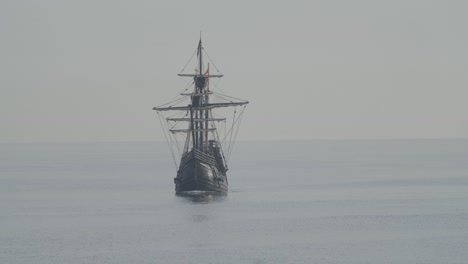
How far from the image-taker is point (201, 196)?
108 meters

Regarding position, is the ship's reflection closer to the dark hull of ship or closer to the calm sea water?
the calm sea water

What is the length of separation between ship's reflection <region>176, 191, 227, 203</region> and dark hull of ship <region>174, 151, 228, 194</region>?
0.45 metres

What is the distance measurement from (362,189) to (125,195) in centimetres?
3622

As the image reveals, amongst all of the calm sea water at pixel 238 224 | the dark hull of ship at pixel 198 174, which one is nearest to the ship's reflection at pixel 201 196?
the calm sea water at pixel 238 224

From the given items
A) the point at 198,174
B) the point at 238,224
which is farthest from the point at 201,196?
the point at 238,224

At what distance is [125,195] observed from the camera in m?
122

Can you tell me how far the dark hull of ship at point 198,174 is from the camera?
10700 cm

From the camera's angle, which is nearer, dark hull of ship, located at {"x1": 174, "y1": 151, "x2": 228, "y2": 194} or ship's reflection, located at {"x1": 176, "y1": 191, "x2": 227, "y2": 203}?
ship's reflection, located at {"x1": 176, "y1": 191, "x2": 227, "y2": 203}

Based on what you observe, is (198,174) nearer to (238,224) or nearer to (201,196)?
(201,196)

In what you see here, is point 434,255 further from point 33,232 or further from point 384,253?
point 33,232

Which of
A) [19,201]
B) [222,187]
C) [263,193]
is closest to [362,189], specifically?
[263,193]

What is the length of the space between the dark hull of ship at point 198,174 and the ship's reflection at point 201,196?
45cm

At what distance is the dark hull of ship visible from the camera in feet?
351

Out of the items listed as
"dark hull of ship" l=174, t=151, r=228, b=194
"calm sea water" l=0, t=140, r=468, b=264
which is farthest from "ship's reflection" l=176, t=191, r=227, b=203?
"dark hull of ship" l=174, t=151, r=228, b=194
